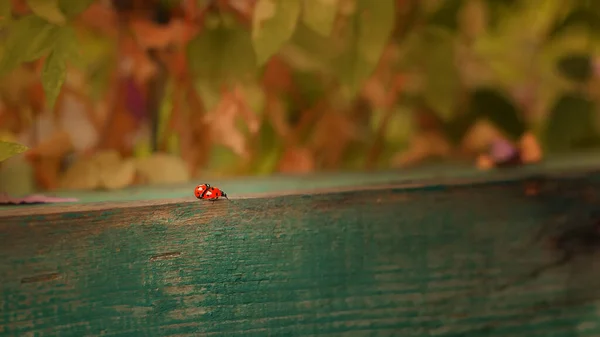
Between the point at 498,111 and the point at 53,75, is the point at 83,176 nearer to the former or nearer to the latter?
the point at 53,75

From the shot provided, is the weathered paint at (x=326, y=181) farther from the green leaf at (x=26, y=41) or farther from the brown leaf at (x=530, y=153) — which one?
the green leaf at (x=26, y=41)

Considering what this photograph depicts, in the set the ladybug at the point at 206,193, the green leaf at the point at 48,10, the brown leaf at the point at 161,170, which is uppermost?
the green leaf at the point at 48,10

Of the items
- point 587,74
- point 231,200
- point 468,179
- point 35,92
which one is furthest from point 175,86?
point 587,74

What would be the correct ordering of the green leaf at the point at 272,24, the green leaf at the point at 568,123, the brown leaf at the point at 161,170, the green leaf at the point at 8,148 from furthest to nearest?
the green leaf at the point at 568,123, the brown leaf at the point at 161,170, the green leaf at the point at 272,24, the green leaf at the point at 8,148

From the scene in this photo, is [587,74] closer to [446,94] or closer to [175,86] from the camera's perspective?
[446,94]

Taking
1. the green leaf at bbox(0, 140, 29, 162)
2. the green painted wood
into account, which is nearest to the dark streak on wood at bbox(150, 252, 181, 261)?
the green painted wood

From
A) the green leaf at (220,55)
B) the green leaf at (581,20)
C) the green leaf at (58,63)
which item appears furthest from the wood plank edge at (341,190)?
the green leaf at (581,20)

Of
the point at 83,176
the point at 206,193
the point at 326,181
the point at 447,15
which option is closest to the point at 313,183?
the point at 326,181
